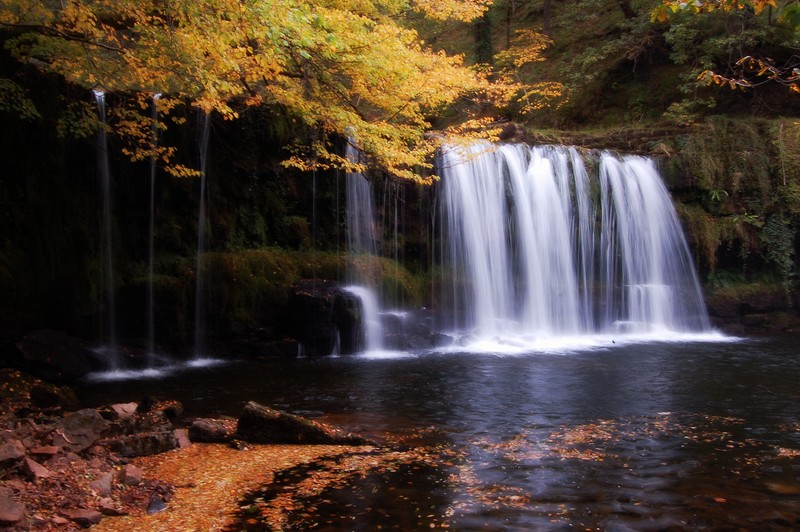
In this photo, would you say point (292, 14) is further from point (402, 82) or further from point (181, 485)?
point (181, 485)

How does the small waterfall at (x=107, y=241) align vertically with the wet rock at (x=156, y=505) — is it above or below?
above

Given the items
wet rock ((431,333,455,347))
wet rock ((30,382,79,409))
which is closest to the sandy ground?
wet rock ((30,382,79,409))

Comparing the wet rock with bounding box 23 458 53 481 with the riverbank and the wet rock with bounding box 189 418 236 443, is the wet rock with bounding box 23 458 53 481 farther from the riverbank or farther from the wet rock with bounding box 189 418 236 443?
the wet rock with bounding box 189 418 236 443

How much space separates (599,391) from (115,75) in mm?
8357

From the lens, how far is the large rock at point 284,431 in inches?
251

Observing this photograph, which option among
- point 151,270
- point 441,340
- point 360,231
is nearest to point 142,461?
point 151,270

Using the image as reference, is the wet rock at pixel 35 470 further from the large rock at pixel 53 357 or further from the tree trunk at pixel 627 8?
the tree trunk at pixel 627 8

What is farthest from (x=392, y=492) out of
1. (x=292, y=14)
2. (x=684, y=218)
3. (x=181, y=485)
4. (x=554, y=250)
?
(x=684, y=218)

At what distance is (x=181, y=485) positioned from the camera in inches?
199

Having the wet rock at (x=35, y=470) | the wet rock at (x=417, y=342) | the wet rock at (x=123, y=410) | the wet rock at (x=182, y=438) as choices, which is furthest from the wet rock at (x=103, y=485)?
the wet rock at (x=417, y=342)

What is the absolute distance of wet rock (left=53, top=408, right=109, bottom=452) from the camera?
5.33m

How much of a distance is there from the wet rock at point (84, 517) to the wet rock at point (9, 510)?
0.30 meters

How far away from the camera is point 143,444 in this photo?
5.88 meters

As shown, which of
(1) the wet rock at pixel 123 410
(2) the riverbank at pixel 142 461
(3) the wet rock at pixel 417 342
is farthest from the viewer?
(3) the wet rock at pixel 417 342
